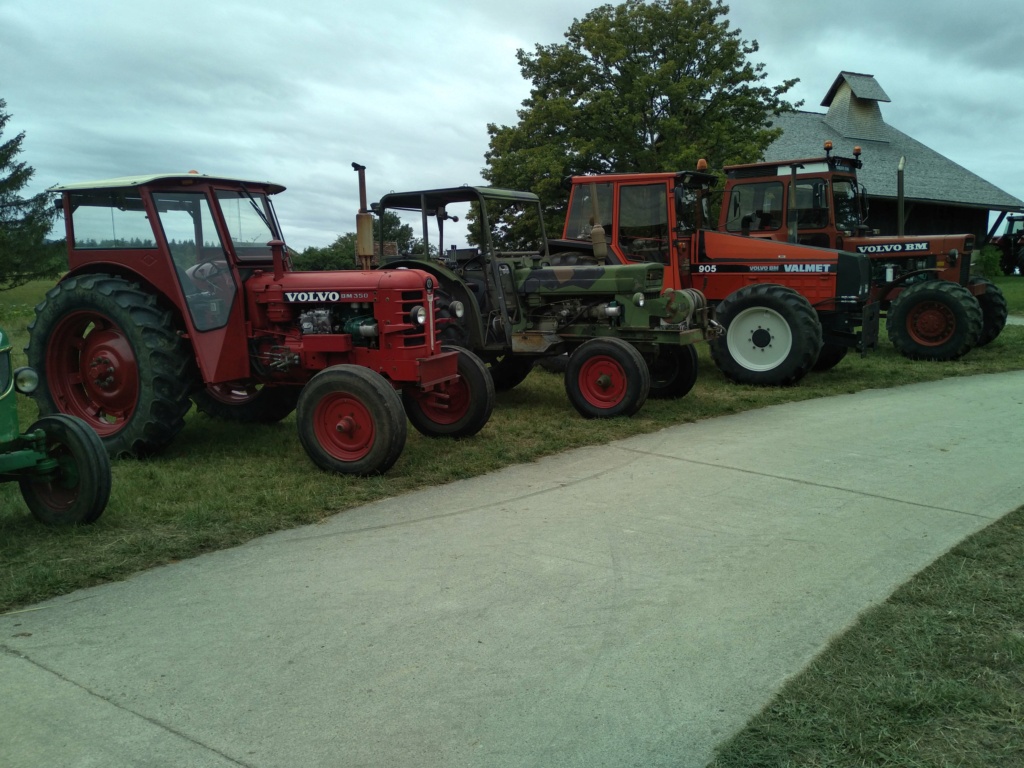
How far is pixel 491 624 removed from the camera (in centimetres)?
395

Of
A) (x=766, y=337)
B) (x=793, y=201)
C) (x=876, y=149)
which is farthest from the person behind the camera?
(x=876, y=149)

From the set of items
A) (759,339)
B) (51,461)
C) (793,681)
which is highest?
(759,339)

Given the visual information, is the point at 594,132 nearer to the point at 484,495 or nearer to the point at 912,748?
the point at 484,495

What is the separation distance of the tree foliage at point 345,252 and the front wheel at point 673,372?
3.02 metres

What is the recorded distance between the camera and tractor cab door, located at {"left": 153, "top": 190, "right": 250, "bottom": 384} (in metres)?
7.04

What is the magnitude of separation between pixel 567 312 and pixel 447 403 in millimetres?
2291

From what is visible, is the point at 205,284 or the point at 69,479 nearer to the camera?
the point at 69,479

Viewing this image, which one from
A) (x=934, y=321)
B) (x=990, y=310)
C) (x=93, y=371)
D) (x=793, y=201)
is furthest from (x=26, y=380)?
(x=990, y=310)

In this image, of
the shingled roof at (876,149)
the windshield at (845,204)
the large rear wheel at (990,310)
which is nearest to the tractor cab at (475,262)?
the windshield at (845,204)

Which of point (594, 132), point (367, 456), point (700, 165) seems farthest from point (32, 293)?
point (367, 456)

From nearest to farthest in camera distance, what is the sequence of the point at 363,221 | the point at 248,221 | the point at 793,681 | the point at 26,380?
the point at 793,681, the point at 26,380, the point at 363,221, the point at 248,221

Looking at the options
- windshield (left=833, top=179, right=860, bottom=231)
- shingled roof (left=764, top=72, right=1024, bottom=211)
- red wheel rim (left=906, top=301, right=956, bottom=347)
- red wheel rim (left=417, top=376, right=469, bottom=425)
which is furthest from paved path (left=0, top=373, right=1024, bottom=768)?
shingled roof (left=764, top=72, right=1024, bottom=211)

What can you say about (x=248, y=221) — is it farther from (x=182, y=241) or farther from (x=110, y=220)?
(x=110, y=220)

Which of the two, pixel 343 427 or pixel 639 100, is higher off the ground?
pixel 639 100
